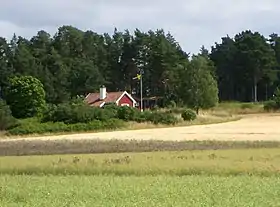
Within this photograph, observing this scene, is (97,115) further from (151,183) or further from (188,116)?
(151,183)

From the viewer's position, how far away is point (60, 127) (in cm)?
7619

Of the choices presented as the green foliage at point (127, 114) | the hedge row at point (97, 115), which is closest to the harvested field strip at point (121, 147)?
the hedge row at point (97, 115)

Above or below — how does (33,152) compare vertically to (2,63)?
below

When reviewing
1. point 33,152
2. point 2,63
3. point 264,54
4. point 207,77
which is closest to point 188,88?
point 207,77

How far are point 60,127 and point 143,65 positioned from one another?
241 ft

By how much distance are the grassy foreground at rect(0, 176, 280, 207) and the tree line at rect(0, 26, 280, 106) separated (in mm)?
81902

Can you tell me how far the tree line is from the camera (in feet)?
367

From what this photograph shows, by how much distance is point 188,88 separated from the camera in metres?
108

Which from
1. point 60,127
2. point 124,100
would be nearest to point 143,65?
point 124,100

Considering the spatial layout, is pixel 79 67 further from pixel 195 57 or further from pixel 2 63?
pixel 195 57

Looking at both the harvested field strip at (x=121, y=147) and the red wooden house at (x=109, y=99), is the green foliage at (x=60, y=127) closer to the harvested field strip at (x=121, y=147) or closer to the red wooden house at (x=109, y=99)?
the harvested field strip at (x=121, y=147)

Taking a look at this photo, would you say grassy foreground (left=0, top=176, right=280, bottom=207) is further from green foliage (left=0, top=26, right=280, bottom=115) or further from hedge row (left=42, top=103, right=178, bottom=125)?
green foliage (left=0, top=26, right=280, bottom=115)

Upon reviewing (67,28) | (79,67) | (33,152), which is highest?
(67,28)

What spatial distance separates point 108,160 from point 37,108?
208 ft
